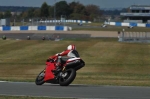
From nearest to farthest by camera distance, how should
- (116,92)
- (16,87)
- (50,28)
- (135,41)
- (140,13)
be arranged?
(116,92) < (16,87) < (135,41) < (50,28) < (140,13)

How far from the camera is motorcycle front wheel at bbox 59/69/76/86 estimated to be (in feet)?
56.4

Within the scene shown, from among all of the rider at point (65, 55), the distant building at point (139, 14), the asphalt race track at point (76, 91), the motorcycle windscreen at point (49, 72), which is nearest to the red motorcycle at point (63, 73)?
the motorcycle windscreen at point (49, 72)

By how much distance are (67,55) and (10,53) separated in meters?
34.4

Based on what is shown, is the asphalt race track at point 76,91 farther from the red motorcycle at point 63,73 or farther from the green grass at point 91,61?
the green grass at point 91,61

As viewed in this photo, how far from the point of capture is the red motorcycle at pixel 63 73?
17156 millimetres

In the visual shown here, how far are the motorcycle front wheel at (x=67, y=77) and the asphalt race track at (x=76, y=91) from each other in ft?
0.74

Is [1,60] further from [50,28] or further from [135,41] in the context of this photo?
[50,28]

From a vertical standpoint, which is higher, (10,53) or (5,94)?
(5,94)

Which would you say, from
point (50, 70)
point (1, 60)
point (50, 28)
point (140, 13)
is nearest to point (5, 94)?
point (50, 70)

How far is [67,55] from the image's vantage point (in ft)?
56.6

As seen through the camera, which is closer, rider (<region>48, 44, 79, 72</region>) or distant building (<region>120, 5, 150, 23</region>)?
rider (<region>48, 44, 79, 72</region>)

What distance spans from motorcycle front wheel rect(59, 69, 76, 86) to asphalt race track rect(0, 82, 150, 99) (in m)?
0.23

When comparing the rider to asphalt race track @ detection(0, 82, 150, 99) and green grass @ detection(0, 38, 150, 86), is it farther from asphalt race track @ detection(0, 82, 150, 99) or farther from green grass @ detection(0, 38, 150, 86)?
green grass @ detection(0, 38, 150, 86)

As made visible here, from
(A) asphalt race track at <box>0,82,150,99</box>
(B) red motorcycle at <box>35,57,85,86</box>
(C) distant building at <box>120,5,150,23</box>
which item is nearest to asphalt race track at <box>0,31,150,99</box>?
(A) asphalt race track at <box>0,82,150,99</box>
